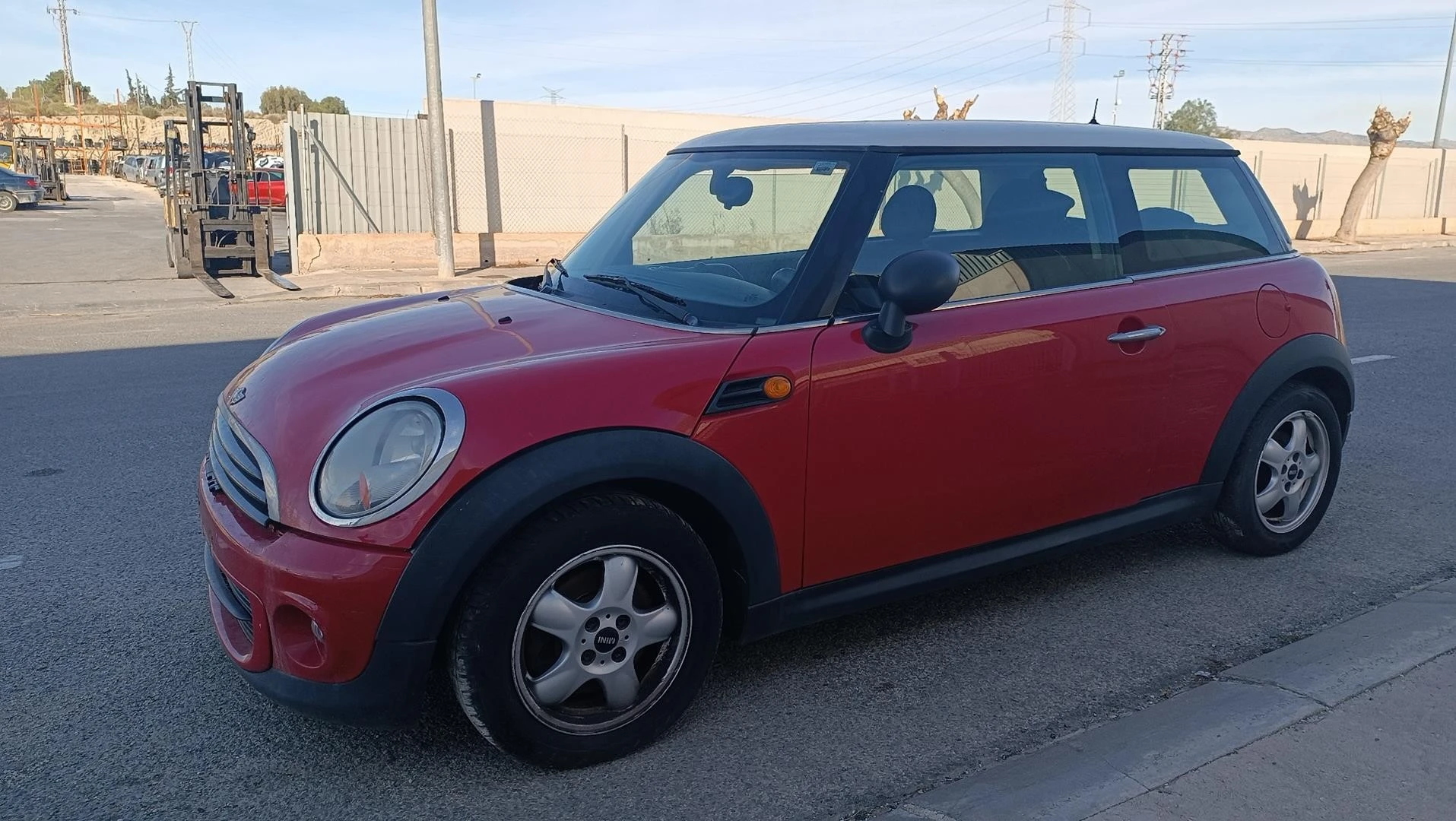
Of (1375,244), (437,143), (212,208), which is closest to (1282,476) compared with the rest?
(437,143)

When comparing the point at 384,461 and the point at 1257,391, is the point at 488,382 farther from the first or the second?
the point at 1257,391

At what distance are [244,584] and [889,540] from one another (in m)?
1.74

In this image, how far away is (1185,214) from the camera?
4.16 meters

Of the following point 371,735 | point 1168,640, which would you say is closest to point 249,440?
point 371,735

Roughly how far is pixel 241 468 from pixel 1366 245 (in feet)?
97.6

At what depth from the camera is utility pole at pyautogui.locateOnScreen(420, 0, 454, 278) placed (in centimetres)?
1590

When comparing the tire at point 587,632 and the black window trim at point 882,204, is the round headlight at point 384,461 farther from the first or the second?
the black window trim at point 882,204

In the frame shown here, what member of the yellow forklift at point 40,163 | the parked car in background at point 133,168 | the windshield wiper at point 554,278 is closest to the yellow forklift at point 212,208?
the windshield wiper at point 554,278

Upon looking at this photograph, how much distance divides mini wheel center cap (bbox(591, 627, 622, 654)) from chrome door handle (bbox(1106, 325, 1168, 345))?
191cm

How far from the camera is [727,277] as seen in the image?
3.52 meters

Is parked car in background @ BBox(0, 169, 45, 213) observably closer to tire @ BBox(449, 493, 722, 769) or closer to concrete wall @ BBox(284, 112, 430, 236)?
concrete wall @ BBox(284, 112, 430, 236)

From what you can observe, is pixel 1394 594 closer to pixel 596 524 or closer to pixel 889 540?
pixel 889 540

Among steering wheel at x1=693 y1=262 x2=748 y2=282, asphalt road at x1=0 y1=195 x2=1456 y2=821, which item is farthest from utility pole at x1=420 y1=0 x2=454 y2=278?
steering wheel at x1=693 y1=262 x2=748 y2=282

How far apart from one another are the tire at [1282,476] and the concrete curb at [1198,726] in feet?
2.12
